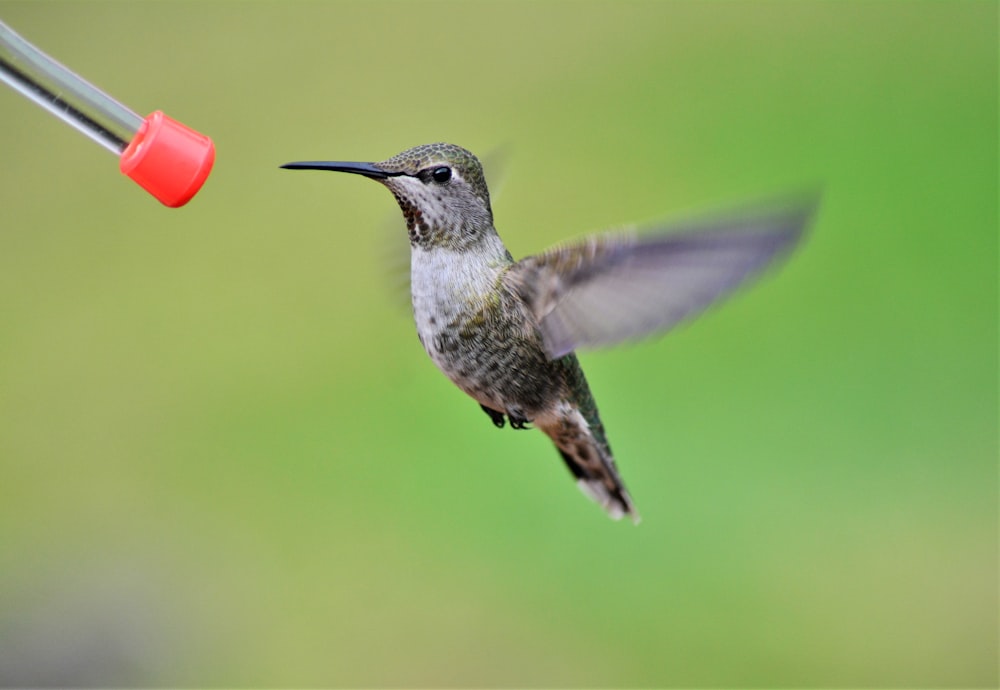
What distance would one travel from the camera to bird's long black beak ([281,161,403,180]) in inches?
72.7

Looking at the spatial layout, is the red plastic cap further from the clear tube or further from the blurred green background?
the blurred green background

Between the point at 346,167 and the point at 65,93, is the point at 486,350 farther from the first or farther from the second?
the point at 65,93

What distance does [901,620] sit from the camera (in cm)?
453

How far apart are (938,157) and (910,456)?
2.07 metres

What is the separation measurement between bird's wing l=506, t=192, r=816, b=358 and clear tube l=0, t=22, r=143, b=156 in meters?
0.69

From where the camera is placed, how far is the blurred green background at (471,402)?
4.51m

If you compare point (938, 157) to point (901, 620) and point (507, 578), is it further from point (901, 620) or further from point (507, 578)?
point (507, 578)

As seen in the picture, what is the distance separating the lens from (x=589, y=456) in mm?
2668

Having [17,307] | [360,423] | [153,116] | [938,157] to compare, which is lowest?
[153,116]

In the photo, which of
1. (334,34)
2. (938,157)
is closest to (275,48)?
(334,34)

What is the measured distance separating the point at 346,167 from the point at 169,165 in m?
0.33

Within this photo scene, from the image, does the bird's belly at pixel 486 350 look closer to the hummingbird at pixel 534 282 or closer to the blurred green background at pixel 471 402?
the hummingbird at pixel 534 282

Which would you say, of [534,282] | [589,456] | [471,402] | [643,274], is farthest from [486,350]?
[471,402]

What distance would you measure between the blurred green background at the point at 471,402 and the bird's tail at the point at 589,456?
522 mm
